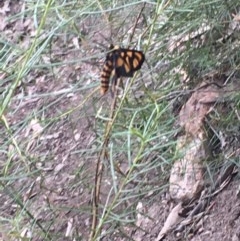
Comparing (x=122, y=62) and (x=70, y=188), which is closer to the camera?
(x=122, y=62)

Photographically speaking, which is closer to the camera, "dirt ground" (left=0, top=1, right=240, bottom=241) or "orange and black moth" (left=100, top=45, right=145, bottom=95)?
"orange and black moth" (left=100, top=45, right=145, bottom=95)

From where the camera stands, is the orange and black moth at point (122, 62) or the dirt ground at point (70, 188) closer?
the orange and black moth at point (122, 62)

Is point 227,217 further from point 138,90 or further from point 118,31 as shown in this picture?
point 118,31

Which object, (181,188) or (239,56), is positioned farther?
(181,188)

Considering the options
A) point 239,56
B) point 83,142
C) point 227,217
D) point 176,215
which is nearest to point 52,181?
point 83,142

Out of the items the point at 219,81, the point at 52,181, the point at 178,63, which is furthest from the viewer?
the point at 52,181

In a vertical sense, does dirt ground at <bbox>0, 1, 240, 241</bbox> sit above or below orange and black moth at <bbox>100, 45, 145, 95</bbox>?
below

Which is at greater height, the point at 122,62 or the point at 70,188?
the point at 122,62

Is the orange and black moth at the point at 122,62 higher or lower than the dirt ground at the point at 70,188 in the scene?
higher
